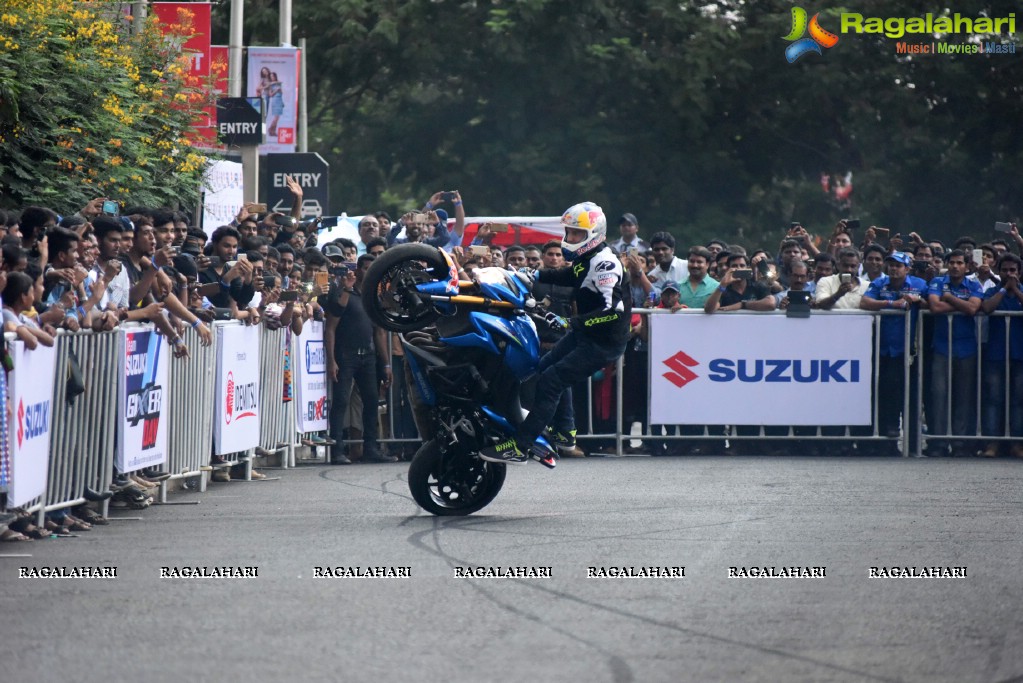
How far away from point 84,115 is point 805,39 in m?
23.1

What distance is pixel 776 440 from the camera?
17328mm

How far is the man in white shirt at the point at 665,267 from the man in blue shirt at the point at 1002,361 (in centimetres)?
327

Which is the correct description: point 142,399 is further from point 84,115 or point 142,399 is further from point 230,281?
point 84,115

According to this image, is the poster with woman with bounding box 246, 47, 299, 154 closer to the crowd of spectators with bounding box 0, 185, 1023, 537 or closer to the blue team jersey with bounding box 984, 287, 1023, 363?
the crowd of spectators with bounding box 0, 185, 1023, 537

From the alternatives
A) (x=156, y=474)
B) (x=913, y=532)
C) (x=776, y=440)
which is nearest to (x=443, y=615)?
(x=913, y=532)

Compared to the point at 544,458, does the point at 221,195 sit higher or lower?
higher

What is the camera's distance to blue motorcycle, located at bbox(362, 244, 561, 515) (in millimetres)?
11211

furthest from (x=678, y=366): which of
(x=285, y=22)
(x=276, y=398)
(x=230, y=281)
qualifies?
(x=285, y=22)

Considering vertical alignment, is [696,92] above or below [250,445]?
above

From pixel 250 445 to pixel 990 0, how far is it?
85.2ft

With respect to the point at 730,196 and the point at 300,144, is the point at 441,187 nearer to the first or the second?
the point at 300,144

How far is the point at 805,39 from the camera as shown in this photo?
37.3 meters

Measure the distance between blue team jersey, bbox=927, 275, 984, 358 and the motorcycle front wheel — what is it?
706cm

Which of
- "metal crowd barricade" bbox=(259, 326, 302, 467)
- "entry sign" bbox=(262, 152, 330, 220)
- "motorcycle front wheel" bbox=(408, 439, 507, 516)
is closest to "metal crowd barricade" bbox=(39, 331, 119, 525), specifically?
"motorcycle front wheel" bbox=(408, 439, 507, 516)
